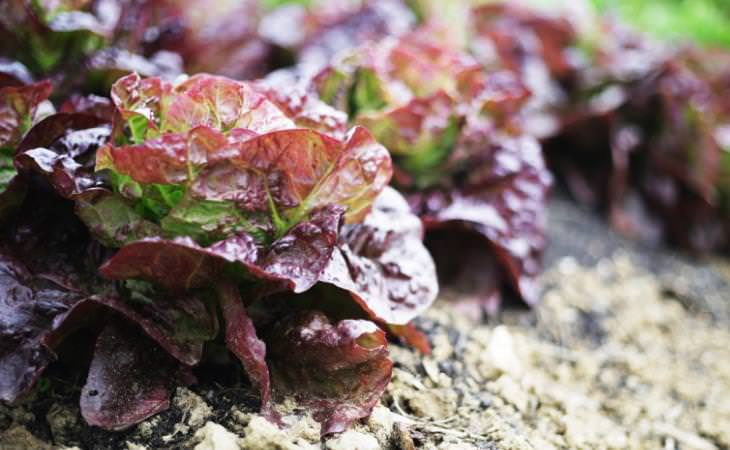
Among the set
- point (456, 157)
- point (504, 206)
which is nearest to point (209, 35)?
point (456, 157)

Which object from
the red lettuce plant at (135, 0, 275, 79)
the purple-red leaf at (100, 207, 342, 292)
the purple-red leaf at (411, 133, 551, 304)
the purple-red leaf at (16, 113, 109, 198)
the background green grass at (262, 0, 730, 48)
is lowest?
the background green grass at (262, 0, 730, 48)

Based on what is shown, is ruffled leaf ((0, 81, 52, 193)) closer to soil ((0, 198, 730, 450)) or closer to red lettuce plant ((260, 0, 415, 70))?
soil ((0, 198, 730, 450))

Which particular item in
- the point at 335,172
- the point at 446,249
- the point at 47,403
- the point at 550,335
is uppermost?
the point at 335,172

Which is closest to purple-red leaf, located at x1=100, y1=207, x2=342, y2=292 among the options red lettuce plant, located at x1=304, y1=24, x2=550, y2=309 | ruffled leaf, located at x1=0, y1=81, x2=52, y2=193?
ruffled leaf, located at x1=0, y1=81, x2=52, y2=193

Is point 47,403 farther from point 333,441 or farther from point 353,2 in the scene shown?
point 353,2

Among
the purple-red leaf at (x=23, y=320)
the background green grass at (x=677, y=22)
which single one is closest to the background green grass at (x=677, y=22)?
the background green grass at (x=677, y=22)

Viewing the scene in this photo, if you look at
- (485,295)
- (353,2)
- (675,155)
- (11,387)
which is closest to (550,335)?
(485,295)
